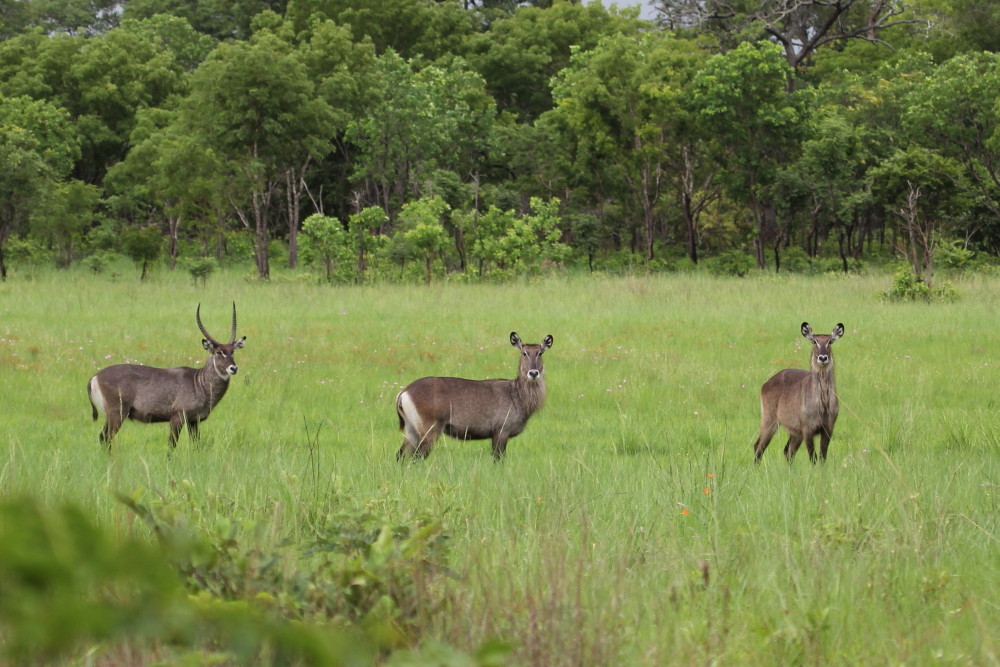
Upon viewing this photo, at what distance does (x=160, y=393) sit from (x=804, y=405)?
428 cm

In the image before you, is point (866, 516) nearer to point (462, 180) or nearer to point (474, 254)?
point (474, 254)

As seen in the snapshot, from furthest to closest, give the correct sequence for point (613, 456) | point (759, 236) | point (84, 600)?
1. point (759, 236)
2. point (613, 456)
3. point (84, 600)

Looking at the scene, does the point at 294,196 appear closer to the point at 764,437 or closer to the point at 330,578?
the point at 764,437

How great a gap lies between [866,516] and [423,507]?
1.72m

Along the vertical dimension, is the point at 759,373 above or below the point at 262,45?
below


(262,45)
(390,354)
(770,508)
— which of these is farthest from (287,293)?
(770,508)

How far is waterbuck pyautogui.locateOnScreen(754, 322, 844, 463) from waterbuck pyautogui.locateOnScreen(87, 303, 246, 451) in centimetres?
366

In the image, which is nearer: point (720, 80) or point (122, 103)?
point (720, 80)

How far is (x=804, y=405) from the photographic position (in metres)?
6.13

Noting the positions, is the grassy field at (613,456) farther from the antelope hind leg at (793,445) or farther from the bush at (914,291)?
the bush at (914,291)

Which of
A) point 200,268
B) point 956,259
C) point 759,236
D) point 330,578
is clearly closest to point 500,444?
point 330,578

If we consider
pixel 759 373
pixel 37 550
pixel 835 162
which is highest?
pixel 835 162

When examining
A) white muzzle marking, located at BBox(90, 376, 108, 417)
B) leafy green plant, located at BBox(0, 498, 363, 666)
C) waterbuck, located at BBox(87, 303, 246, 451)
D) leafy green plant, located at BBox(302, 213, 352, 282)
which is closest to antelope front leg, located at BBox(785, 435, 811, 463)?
waterbuck, located at BBox(87, 303, 246, 451)

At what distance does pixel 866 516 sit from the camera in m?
3.73
